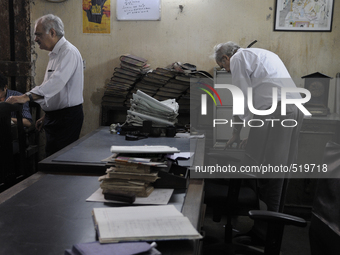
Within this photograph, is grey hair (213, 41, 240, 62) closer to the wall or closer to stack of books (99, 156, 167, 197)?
the wall

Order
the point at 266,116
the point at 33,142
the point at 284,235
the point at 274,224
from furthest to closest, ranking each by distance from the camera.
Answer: the point at 33,142 < the point at 284,235 < the point at 266,116 < the point at 274,224

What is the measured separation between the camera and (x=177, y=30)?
11.6ft

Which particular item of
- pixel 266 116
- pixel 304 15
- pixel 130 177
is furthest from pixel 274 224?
pixel 304 15

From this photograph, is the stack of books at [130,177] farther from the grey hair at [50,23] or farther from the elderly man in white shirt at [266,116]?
the grey hair at [50,23]

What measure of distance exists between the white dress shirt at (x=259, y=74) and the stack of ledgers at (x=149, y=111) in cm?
59

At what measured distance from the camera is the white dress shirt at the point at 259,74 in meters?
2.52

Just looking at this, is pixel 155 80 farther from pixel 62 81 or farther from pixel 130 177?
pixel 130 177

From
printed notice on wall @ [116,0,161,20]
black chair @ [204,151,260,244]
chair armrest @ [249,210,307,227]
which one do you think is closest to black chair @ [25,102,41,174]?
printed notice on wall @ [116,0,161,20]

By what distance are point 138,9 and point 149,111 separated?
1468 millimetres

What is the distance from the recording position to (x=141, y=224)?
0.93 metres

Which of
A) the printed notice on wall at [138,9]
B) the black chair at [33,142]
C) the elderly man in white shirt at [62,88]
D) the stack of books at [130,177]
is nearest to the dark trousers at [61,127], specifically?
the elderly man in white shirt at [62,88]

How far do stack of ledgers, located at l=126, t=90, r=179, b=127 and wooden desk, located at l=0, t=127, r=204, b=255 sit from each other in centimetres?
109

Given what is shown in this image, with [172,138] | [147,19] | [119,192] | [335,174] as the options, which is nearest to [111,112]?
[147,19]

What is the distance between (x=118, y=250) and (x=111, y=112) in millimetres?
2926
